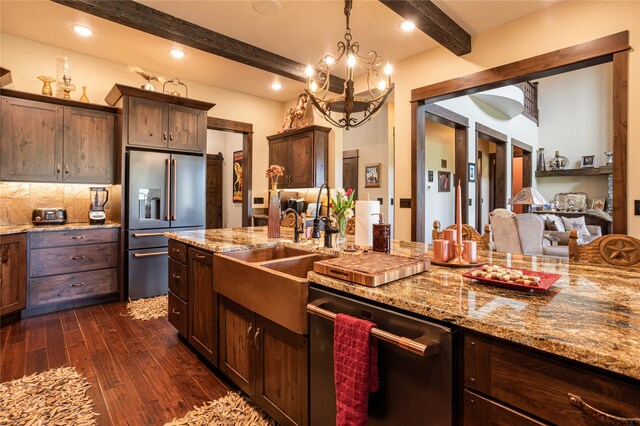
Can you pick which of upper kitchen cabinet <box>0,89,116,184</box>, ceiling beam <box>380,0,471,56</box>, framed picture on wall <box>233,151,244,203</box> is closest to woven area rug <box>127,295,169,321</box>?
upper kitchen cabinet <box>0,89,116,184</box>

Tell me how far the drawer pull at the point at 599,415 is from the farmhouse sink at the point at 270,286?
0.95 meters

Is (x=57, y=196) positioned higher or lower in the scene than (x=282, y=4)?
lower

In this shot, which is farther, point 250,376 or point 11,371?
point 11,371

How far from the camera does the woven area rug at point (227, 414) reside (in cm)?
180

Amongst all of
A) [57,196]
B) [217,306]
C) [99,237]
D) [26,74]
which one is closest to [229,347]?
[217,306]

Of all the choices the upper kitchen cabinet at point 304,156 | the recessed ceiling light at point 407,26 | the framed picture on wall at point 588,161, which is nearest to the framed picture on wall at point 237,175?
the upper kitchen cabinet at point 304,156

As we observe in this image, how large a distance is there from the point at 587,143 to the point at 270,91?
27.9 feet

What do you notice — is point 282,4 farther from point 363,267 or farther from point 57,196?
point 57,196

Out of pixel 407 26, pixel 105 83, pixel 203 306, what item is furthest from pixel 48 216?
pixel 407 26

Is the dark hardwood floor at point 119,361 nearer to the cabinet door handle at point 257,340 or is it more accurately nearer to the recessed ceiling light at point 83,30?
the cabinet door handle at point 257,340

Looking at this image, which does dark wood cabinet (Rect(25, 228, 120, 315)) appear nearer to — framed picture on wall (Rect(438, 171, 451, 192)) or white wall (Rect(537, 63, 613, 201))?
framed picture on wall (Rect(438, 171, 451, 192))

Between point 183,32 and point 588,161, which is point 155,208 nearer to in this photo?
point 183,32

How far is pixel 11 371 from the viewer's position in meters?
2.31

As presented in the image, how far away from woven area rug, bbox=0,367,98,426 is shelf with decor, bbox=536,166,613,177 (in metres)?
10.5
